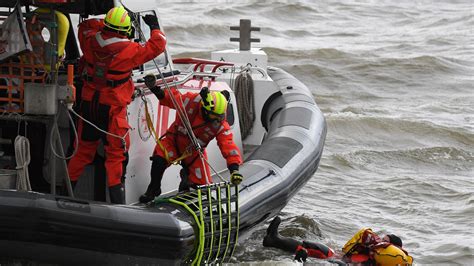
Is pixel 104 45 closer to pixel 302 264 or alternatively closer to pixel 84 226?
pixel 84 226

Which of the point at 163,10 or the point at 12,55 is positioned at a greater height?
the point at 12,55

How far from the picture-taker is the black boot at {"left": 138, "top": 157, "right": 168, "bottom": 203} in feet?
23.4

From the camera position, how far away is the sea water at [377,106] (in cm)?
941

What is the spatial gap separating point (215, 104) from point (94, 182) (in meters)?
0.95

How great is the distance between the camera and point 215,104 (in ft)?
23.5

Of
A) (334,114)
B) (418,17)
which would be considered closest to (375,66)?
(334,114)

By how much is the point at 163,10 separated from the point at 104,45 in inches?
579

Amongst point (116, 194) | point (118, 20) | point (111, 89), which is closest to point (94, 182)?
point (116, 194)

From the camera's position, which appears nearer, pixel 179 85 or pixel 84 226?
pixel 84 226

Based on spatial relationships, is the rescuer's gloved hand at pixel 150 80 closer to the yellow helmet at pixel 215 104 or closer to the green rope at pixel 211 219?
the yellow helmet at pixel 215 104

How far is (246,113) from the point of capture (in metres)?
9.25

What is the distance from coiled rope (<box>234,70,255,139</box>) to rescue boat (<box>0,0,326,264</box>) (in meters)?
0.92

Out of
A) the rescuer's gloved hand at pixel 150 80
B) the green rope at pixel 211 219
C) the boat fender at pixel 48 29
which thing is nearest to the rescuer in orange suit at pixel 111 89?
the rescuer's gloved hand at pixel 150 80

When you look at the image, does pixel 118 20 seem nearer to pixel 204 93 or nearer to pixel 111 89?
pixel 111 89
